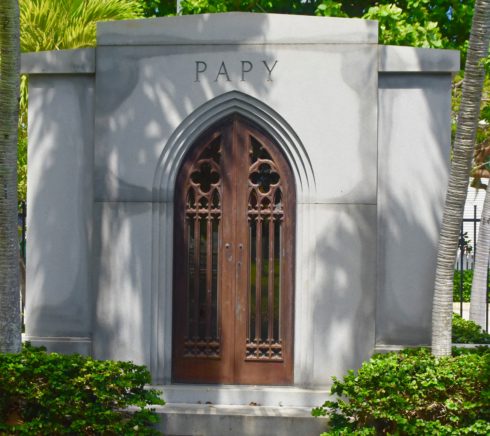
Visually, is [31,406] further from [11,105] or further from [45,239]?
[11,105]

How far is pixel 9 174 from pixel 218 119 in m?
2.20

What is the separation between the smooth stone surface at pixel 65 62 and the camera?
326 inches

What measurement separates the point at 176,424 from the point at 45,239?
237cm

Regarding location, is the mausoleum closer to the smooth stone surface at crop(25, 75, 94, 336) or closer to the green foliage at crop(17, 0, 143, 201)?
the smooth stone surface at crop(25, 75, 94, 336)

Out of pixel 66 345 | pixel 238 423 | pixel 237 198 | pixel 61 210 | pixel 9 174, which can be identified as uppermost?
pixel 9 174

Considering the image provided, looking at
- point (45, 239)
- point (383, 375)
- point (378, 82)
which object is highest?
point (378, 82)

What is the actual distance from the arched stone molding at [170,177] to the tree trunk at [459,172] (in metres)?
1.62

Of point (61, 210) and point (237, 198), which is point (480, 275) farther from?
point (61, 210)

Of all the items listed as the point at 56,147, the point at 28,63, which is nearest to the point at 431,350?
the point at 56,147

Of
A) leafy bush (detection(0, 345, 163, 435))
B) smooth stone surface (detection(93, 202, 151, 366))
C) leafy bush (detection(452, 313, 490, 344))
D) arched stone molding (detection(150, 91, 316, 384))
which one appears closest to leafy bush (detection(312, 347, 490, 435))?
leafy bush (detection(0, 345, 163, 435))

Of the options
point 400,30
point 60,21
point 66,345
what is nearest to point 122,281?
point 66,345

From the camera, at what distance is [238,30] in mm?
8102

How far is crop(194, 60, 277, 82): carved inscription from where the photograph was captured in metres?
8.08

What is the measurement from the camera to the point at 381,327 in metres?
8.05
